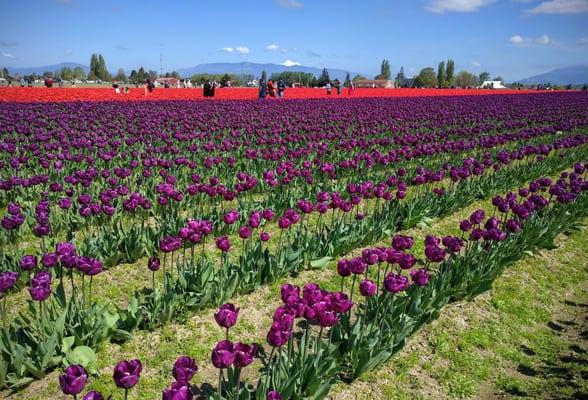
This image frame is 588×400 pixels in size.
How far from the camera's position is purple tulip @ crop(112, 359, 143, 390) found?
2623 millimetres

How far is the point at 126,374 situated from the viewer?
2645 mm

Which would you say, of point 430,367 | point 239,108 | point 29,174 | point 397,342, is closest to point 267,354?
point 397,342

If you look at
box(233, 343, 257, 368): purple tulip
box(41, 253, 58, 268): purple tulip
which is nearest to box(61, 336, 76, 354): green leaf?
box(41, 253, 58, 268): purple tulip

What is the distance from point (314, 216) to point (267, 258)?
3532 mm

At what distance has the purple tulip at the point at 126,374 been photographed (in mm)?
2623

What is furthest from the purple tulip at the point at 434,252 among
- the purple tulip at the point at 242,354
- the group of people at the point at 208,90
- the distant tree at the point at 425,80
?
the distant tree at the point at 425,80

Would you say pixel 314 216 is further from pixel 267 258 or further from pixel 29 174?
pixel 29 174

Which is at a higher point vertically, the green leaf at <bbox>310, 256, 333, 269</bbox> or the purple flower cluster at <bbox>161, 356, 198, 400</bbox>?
the purple flower cluster at <bbox>161, 356, 198, 400</bbox>

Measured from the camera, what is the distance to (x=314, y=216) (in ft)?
31.8

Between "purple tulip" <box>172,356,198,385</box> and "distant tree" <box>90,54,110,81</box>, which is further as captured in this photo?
"distant tree" <box>90,54,110,81</box>

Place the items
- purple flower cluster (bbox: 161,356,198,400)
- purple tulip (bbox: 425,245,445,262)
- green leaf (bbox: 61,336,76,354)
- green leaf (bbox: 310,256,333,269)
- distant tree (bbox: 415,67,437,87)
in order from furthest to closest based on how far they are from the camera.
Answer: distant tree (bbox: 415,67,437,87) → green leaf (bbox: 310,256,333,269) → purple tulip (bbox: 425,245,445,262) → green leaf (bbox: 61,336,76,354) → purple flower cluster (bbox: 161,356,198,400)

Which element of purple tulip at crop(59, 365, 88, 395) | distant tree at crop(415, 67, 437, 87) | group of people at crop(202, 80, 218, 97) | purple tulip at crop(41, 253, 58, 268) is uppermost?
distant tree at crop(415, 67, 437, 87)

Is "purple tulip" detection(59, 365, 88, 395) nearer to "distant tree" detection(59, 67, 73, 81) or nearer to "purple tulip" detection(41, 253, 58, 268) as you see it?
"purple tulip" detection(41, 253, 58, 268)

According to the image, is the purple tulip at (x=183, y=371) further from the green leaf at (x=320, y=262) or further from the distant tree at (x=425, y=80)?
the distant tree at (x=425, y=80)
